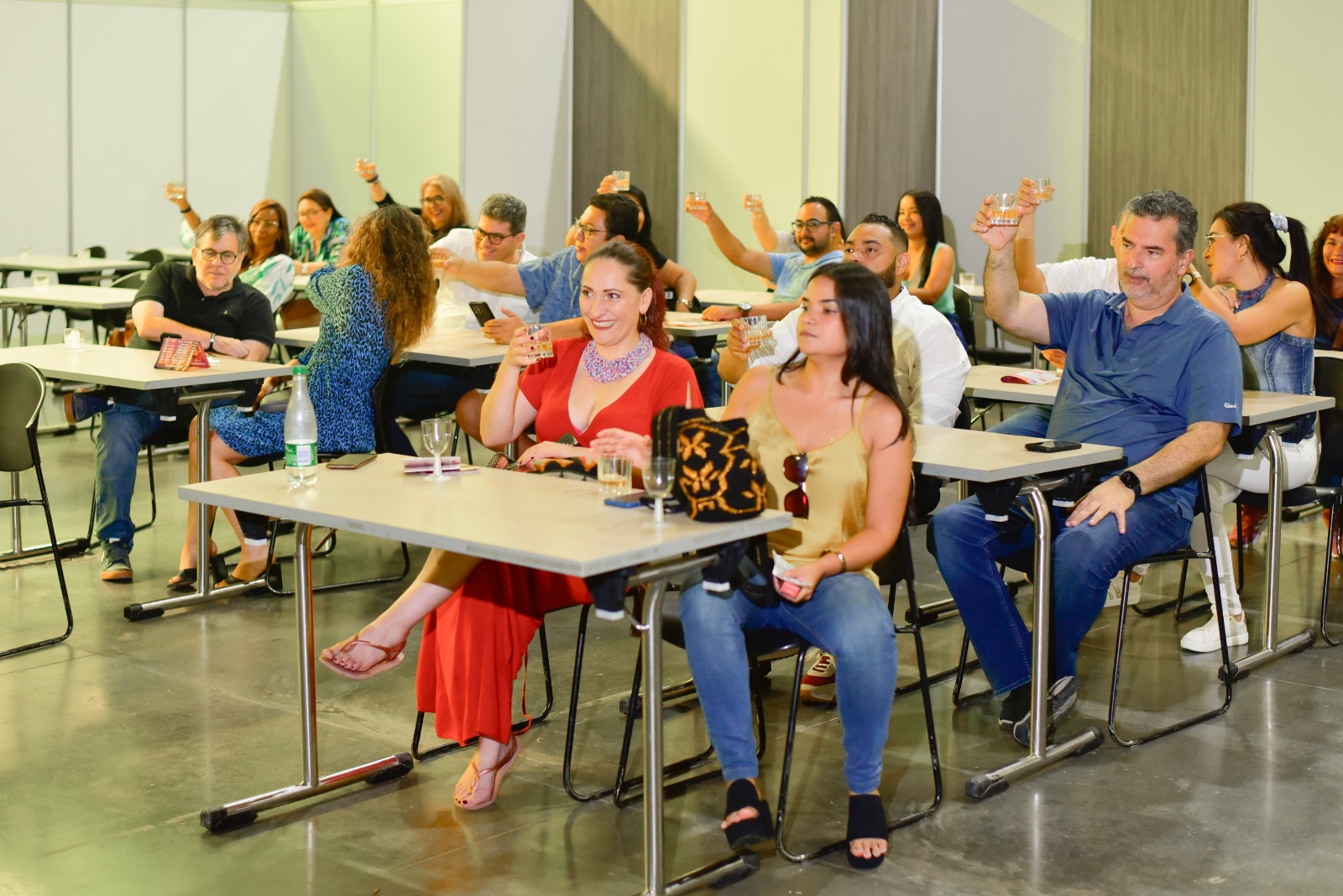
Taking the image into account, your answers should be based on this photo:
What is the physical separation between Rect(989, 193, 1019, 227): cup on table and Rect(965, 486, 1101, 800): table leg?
0.78 m

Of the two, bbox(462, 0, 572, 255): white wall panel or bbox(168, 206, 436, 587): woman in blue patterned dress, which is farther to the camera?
bbox(462, 0, 572, 255): white wall panel

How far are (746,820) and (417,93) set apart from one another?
9652 mm

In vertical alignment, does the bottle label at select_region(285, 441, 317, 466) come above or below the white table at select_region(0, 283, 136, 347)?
below

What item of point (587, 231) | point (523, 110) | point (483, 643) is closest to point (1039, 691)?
point (483, 643)

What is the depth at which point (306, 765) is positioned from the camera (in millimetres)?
3391

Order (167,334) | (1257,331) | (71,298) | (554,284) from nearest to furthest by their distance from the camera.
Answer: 1. (1257,331)
2. (167,334)
3. (554,284)
4. (71,298)

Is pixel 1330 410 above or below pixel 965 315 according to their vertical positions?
below

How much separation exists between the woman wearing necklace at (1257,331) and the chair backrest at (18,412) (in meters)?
3.57

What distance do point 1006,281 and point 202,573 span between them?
110 inches

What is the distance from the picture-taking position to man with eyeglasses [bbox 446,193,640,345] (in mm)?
5531

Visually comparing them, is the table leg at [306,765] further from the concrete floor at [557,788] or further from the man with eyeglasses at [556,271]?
the man with eyeglasses at [556,271]

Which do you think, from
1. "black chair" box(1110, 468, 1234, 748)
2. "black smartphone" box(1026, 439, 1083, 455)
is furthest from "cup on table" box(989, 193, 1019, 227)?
"black chair" box(1110, 468, 1234, 748)

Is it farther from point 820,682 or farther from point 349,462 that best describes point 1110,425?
point 349,462

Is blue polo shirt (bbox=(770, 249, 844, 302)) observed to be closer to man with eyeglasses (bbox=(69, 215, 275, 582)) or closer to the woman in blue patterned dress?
the woman in blue patterned dress
